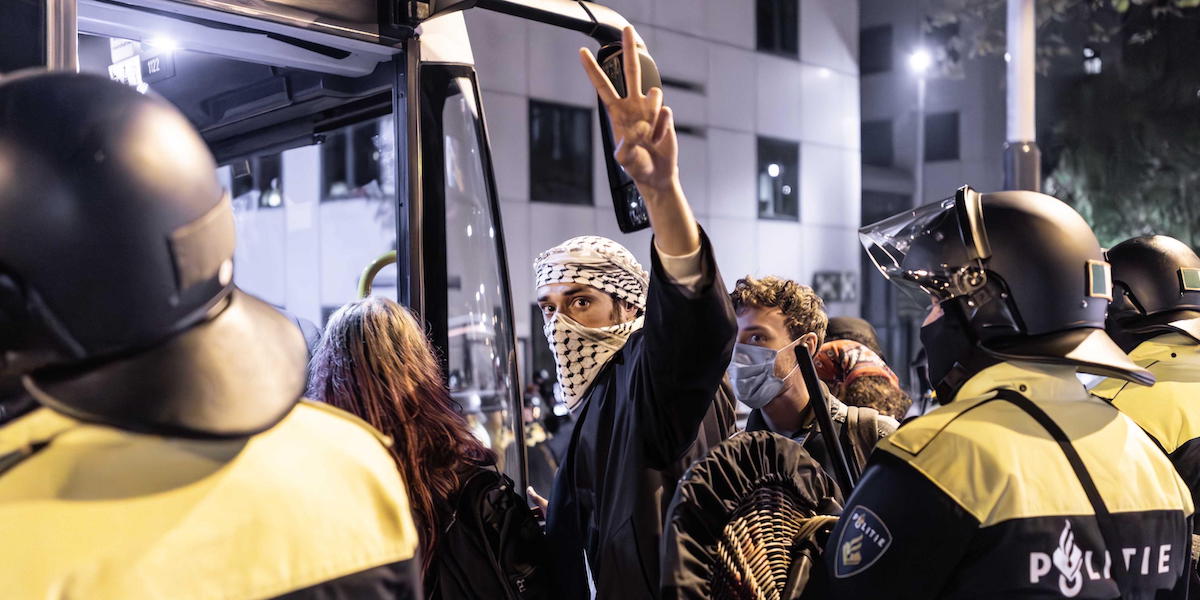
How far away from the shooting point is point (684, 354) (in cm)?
204

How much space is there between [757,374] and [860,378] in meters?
0.94

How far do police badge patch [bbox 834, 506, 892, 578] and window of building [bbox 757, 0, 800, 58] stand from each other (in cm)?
1541

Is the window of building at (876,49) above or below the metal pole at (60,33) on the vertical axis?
above

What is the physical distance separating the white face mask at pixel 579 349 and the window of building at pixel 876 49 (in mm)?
22302

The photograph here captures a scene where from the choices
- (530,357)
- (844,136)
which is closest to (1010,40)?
(530,357)

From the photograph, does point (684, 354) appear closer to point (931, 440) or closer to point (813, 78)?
point (931, 440)

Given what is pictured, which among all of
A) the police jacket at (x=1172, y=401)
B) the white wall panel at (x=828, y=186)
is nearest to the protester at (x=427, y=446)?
the police jacket at (x=1172, y=401)

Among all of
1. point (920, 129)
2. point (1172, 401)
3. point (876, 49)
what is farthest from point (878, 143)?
point (1172, 401)

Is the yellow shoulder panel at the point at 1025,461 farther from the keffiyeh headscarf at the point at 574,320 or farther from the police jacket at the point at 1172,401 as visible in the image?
the police jacket at the point at 1172,401

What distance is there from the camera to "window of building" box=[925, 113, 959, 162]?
24734 millimetres

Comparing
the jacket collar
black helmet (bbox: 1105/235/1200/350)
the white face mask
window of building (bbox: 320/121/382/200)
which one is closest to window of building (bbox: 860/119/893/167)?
window of building (bbox: 320/121/382/200)

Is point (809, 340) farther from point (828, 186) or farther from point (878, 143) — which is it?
point (878, 143)

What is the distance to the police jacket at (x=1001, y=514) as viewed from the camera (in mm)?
1749

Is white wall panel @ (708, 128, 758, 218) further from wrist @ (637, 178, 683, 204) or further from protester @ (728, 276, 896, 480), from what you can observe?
wrist @ (637, 178, 683, 204)
